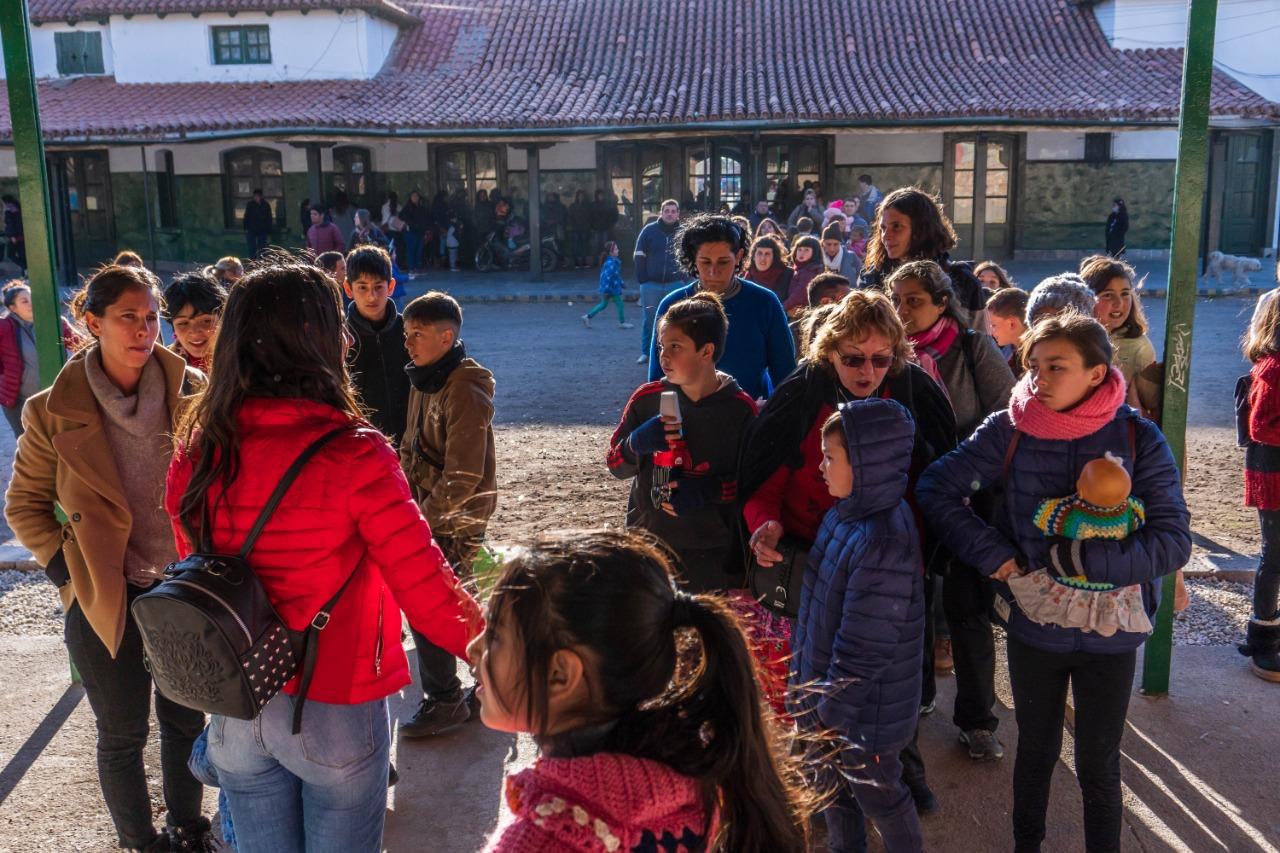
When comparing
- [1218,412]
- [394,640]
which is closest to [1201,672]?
[394,640]

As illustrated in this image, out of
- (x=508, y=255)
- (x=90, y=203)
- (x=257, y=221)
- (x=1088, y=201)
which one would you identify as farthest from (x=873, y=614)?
(x=90, y=203)

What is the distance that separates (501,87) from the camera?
2127 centimetres

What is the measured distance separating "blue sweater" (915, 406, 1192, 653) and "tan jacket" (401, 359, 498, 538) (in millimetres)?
1409

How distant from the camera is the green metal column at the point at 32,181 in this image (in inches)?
162

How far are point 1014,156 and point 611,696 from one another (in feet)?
71.5

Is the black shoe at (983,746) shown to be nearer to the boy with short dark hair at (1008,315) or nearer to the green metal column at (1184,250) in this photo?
the green metal column at (1184,250)

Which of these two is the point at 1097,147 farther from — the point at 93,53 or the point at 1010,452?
the point at 1010,452

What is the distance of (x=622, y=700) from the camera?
1526 mm

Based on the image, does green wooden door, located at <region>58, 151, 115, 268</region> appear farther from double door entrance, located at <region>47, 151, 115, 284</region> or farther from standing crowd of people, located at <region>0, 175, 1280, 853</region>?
standing crowd of people, located at <region>0, 175, 1280, 853</region>

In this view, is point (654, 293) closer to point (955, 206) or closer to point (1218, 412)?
point (1218, 412)

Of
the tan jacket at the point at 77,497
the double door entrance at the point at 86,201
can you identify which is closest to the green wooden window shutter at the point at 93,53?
the double door entrance at the point at 86,201

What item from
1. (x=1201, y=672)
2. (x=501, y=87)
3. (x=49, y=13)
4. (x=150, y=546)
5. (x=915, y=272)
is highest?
(x=49, y=13)

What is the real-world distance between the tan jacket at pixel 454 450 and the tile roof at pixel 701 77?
630 inches

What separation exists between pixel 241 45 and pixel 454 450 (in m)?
21.5
